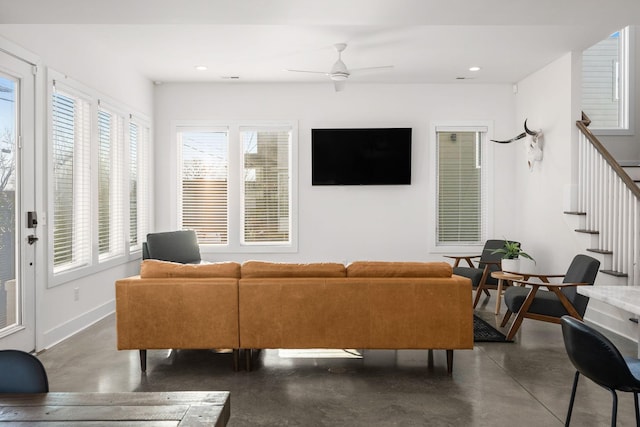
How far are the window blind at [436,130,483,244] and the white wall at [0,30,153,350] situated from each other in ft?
14.7

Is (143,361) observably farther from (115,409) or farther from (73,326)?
(115,409)

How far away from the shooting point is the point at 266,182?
731 cm

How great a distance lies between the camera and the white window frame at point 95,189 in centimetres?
433

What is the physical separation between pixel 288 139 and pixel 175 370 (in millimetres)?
4343

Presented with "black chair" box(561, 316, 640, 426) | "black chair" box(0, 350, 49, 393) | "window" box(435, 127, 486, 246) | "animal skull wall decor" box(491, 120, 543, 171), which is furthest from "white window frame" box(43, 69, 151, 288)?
"animal skull wall decor" box(491, 120, 543, 171)

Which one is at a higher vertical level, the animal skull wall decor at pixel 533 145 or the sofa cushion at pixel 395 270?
the animal skull wall decor at pixel 533 145

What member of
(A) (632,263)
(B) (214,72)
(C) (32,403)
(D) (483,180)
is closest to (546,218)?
(D) (483,180)

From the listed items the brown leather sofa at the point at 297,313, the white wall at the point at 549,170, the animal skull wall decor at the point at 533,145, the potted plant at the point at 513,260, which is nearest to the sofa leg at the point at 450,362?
the brown leather sofa at the point at 297,313

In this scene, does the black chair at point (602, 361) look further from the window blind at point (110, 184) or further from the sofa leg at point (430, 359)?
the window blind at point (110, 184)

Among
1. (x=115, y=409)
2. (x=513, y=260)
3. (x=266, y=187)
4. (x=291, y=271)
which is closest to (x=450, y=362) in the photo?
(x=291, y=271)

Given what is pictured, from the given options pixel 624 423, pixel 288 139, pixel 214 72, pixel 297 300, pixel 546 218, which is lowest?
pixel 624 423

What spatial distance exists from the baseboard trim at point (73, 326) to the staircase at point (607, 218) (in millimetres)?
5339

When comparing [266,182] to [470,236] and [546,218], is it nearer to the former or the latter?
[470,236]

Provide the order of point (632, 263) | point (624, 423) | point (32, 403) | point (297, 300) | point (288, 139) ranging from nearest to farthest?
point (32, 403)
point (624, 423)
point (297, 300)
point (632, 263)
point (288, 139)
